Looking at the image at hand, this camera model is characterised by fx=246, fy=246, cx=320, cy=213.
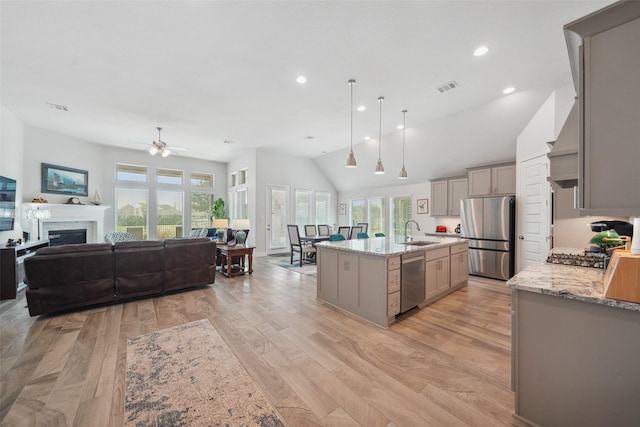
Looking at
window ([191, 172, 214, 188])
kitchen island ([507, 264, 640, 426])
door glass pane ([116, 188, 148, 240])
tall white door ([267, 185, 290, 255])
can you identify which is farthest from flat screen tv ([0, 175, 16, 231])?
kitchen island ([507, 264, 640, 426])

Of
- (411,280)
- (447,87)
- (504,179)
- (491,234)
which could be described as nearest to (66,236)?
(411,280)

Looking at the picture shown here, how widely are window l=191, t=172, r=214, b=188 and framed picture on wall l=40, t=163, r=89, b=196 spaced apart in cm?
293

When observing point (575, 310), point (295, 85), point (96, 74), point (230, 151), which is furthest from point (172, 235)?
point (575, 310)

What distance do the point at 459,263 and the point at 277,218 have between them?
18.8 ft

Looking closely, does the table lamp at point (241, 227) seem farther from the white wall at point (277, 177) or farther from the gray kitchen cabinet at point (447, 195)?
the gray kitchen cabinet at point (447, 195)

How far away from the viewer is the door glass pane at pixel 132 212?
784 cm

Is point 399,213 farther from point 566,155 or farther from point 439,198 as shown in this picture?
point 566,155

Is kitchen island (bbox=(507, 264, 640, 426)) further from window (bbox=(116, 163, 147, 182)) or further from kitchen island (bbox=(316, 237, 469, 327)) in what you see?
window (bbox=(116, 163, 147, 182))

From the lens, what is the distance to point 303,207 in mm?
9195

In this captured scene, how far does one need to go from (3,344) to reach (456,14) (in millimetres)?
5642

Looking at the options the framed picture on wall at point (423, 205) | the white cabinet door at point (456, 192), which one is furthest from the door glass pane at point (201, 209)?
the white cabinet door at point (456, 192)

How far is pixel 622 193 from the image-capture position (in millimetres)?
1189

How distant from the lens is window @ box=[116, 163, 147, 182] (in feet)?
25.7

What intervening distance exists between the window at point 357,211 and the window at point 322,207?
1056 millimetres
